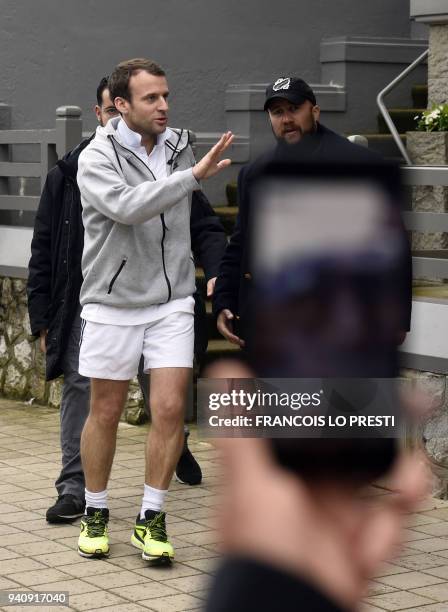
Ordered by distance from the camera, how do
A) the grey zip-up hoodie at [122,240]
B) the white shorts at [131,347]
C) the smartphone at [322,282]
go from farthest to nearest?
the white shorts at [131,347] → the grey zip-up hoodie at [122,240] → the smartphone at [322,282]

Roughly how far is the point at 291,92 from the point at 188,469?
3.02 m

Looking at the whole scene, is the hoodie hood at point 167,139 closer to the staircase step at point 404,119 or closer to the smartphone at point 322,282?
the smartphone at point 322,282

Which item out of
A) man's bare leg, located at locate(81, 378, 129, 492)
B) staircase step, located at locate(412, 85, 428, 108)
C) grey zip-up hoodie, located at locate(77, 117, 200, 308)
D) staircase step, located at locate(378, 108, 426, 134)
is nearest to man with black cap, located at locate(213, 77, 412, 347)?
grey zip-up hoodie, located at locate(77, 117, 200, 308)

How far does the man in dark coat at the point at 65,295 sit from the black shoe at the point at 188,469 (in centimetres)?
75

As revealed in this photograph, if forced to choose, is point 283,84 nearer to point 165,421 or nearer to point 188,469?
point 165,421

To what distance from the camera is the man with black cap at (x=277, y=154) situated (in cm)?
141

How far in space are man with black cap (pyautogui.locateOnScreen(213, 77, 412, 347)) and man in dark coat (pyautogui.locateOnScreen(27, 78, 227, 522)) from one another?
1.09 meters

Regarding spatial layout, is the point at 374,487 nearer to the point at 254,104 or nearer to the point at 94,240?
the point at 94,240

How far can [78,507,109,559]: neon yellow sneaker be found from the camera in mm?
5688

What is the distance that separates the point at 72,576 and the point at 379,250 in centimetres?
429

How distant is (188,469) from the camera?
7.09 m

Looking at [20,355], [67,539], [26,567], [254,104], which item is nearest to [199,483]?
[67,539]

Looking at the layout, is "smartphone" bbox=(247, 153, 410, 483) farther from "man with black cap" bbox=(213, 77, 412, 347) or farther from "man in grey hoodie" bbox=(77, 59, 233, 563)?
"man in grey hoodie" bbox=(77, 59, 233, 563)
